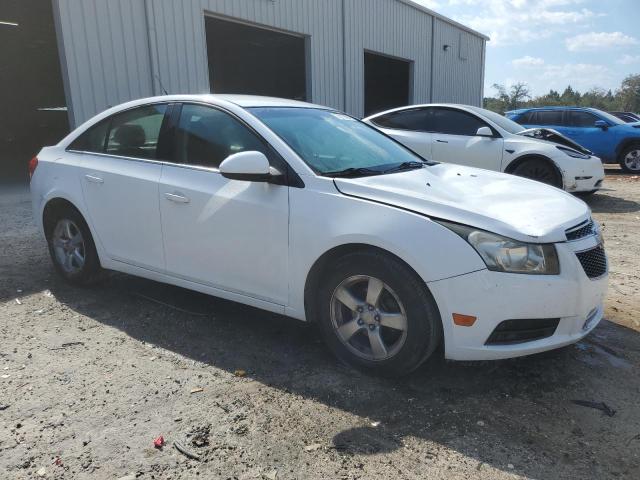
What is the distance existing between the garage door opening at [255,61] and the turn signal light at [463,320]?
11482 millimetres

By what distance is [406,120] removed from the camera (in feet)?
29.8

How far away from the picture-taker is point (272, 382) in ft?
10.1

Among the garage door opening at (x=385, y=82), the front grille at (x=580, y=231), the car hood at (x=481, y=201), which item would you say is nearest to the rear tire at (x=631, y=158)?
the garage door opening at (x=385, y=82)

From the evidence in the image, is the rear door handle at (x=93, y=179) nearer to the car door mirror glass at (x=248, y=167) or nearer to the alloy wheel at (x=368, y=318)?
the car door mirror glass at (x=248, y=167)

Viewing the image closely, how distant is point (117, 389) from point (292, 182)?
1.60 m

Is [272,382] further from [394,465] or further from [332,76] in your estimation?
[332,76]

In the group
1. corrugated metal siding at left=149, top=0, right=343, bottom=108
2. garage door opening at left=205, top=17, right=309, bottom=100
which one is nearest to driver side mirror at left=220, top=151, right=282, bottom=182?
corrugated metal siding at left=149, top=0, right=343, bottom=108

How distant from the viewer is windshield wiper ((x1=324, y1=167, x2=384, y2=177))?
325cm

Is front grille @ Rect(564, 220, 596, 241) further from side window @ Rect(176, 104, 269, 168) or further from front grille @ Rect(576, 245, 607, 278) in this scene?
side window @ Rect(176, 104, 269, 168)

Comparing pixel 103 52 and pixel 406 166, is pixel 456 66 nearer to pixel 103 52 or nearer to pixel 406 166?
pixel 103 52

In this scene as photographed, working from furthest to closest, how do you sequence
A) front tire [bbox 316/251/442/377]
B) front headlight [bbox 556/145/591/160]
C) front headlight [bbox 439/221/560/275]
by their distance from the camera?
front headlight [bbox 556/145/591/160] < front tire [bbox 316/251/442/377] < front headlight [bbox 439/221/560/275]

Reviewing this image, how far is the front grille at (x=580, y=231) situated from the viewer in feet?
9.54

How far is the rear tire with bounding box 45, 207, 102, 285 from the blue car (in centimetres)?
1225

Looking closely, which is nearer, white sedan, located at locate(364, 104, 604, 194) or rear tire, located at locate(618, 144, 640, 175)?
white sedan, located at locate(364, 104, 604, 194)
